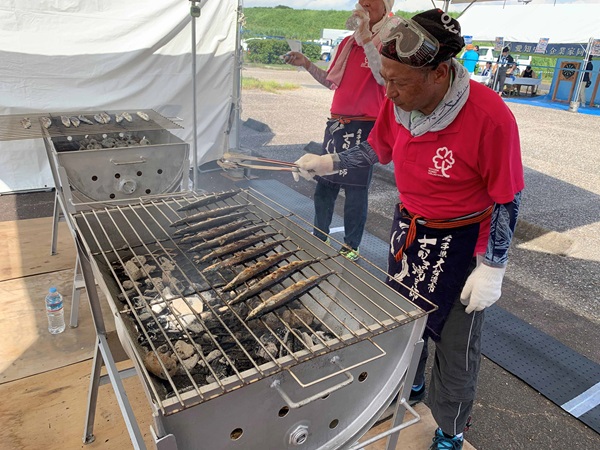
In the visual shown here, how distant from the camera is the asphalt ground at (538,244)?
2.82 meters

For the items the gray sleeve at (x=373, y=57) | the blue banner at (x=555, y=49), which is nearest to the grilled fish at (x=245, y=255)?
the gray sleeve at (x=373, y=57)

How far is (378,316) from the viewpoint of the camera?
5.70 ft

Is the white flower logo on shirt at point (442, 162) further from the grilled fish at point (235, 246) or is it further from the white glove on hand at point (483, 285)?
the grilled fish at point (235, 246)

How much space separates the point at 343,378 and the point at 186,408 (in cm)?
59

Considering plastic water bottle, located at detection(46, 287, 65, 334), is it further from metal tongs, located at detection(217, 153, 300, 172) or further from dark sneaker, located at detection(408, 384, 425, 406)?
dark sneaker, located at detection(408, 384, 425, 406)

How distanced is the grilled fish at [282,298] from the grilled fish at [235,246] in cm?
46

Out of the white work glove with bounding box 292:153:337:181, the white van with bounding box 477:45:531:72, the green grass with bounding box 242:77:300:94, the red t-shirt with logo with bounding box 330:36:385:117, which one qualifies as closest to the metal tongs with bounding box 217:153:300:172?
the white work glove with bounding box 292:153:337:181

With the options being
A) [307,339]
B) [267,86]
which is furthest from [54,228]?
[267,86]

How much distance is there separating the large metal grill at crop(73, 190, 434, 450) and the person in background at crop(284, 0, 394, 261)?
1.69 meters

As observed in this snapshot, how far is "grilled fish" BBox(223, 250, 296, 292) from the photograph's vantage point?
1797 mm

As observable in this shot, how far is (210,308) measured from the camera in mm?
1629

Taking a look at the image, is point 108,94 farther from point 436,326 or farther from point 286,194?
point 436,326

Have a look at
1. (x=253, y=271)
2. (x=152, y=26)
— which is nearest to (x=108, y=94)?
(x=152, y=26)

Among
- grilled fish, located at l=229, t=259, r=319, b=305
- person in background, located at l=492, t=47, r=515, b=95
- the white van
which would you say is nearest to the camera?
grilled fish, located at l=229, t=259, r=319, b=305
